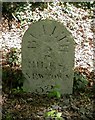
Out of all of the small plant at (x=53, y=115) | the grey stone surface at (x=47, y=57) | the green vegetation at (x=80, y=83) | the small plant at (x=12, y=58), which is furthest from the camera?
the small plant at (x=12, y=58)

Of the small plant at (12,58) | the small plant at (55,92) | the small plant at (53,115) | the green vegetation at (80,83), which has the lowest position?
the small plant at (53,115)

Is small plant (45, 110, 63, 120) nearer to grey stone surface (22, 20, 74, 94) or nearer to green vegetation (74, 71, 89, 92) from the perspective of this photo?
grey stone surface (22, 20, 74, 94)

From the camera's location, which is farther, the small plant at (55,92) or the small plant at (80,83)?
the small plant at (80,83)

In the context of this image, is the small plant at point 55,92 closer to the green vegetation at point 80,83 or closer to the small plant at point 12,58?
the green vegetation at point 80,83

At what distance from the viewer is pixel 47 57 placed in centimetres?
498

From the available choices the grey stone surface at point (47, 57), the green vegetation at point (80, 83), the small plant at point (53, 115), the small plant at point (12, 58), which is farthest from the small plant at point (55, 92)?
the small plant at point (12, 58)

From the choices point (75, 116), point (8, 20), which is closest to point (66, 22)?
point (8, 20)

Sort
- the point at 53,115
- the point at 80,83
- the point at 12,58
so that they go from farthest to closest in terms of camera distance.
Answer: the point at 12,58, the point at 80,83, the point at 53,115

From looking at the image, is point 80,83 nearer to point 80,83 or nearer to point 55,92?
point 80,83

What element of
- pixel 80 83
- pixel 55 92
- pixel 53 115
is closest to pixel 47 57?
pixel 55 92

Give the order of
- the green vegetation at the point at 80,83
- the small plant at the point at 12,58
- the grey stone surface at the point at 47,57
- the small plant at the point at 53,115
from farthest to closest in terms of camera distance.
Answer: the small plant at the point at 12,58 < the green vegetation at the point at 80,83 < the grey stone surface at the point at 47,57 < the small plant at the point at 53,115

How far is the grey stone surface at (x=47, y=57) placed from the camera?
4.83 m

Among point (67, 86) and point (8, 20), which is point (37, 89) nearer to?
point (67, 86)

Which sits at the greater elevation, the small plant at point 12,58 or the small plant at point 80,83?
the small plant at point 12,58
